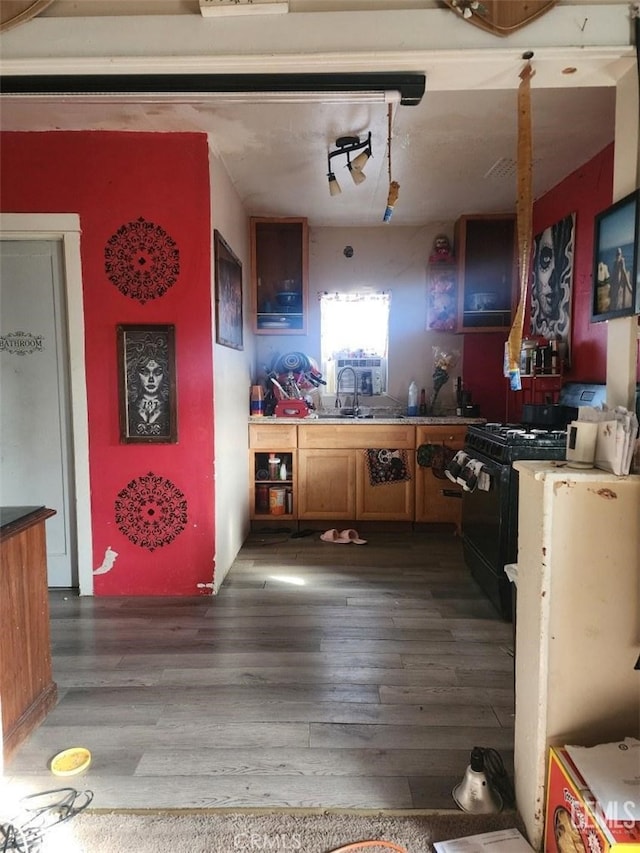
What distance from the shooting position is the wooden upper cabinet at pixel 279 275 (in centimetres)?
409

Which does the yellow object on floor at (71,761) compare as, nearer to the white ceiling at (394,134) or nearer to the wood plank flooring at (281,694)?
the wood plank flooring at (281,694)

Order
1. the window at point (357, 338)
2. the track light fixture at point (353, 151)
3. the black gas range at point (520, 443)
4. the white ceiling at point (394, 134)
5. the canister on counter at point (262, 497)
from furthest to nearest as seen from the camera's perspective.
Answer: the window at point (357, 338)
the canister on counter at point (262, 497)
the track light fixture at point (353, 151)
the black gas range at point (520, 443)
the white ceiling at point (394, 134)

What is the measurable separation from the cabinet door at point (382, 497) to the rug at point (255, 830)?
2571mm

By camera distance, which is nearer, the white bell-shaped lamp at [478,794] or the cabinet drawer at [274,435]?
the white bell-shaped lamp at [478,794]

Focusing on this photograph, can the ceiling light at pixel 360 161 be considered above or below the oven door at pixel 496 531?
above

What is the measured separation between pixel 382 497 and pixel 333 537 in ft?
1.67

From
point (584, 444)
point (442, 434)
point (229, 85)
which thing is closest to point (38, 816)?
point (584, 444)

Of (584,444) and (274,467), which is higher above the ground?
(584,444)

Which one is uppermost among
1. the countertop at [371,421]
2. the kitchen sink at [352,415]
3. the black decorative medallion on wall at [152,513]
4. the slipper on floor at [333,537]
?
the kitchen sink at [352,415]

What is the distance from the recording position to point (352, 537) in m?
3.84

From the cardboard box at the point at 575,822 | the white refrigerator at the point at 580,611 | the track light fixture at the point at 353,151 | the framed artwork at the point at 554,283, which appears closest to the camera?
the cardboard box at the point at 575,822

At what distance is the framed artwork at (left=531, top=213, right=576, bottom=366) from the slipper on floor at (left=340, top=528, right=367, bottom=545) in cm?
193

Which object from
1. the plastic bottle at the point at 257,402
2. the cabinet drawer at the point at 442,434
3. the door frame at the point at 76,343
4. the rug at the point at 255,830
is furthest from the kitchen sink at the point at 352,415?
the rug at the point at 255,830

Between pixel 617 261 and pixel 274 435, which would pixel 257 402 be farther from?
pixel 617 261
